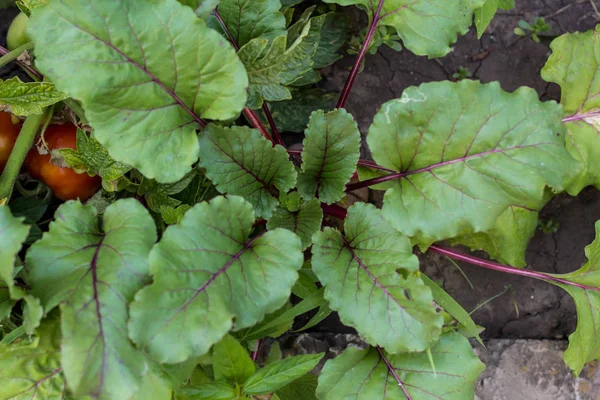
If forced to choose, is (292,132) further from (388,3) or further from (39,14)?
(39,14)

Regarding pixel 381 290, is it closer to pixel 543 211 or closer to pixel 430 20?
pixel 430 20

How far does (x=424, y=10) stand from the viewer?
1432mm

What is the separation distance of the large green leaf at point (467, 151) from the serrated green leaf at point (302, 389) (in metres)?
0.55

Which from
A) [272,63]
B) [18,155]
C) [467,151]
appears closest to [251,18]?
[272,63]

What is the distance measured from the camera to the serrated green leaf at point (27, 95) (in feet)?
4.42

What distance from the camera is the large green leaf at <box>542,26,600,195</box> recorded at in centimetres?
153

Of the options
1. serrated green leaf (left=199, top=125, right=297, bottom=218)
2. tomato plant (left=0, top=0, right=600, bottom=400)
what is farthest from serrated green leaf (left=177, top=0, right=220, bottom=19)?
serrated green leaf (left=199, top=125, right=297, bottom=218)

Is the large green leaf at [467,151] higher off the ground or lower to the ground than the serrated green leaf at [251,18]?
lower

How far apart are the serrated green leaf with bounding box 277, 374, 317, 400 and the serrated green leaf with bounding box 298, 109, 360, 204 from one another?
20.4 inches

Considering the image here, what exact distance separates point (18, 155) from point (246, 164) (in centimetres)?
66

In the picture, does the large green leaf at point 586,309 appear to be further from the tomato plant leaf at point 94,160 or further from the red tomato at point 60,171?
the red tomato at point 60,171

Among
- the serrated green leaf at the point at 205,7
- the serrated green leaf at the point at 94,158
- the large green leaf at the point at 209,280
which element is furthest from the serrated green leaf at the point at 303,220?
the serrated green leaf at the point at 205,7

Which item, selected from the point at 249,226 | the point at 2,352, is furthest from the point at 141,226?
the point at 2,352

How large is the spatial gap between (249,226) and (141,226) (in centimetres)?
24
